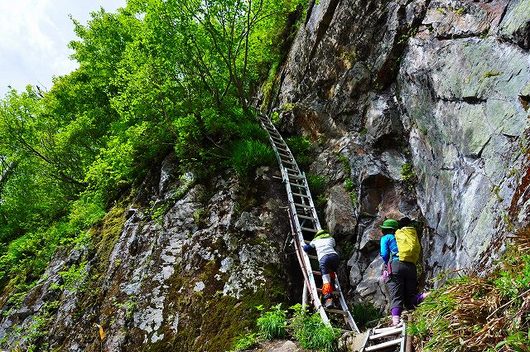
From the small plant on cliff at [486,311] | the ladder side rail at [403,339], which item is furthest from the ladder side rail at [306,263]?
the small plant on cliff at [486,311]

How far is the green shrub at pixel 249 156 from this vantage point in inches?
469

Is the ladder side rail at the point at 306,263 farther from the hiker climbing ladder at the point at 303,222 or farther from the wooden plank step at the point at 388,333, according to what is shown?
the wooden plank step at the point at 388,333

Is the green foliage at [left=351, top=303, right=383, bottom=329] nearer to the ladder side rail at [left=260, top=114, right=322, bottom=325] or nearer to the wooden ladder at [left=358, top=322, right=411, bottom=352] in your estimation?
the ladder side rail at [left=260, top=114, right=322, bottom=325]

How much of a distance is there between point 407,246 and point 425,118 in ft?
11.5

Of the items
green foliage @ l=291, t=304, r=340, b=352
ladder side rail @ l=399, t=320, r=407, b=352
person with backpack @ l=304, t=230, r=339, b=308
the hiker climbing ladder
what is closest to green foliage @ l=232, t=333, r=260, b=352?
green foliage @ l=291, t=304, r=340, b=352

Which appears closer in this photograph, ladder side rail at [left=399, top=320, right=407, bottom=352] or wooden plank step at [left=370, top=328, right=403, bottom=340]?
ladder side rail at [left=399, top=320, right=407, bottom=352]

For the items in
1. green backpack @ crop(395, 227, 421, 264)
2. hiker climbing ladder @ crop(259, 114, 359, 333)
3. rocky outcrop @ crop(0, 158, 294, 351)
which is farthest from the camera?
rocky outcrop @ crop(0, 158, 294, 351)

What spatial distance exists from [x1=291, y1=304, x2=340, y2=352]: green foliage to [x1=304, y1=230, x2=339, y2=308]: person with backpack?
0.66m

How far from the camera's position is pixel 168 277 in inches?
378

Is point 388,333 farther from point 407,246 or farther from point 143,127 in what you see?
point 143,127

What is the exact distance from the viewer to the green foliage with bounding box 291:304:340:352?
20.9ft

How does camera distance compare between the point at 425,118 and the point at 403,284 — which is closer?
the point at 403,284

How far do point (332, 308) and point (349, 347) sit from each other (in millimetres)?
1451

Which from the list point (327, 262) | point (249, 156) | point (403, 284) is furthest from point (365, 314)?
point (249, 156)
